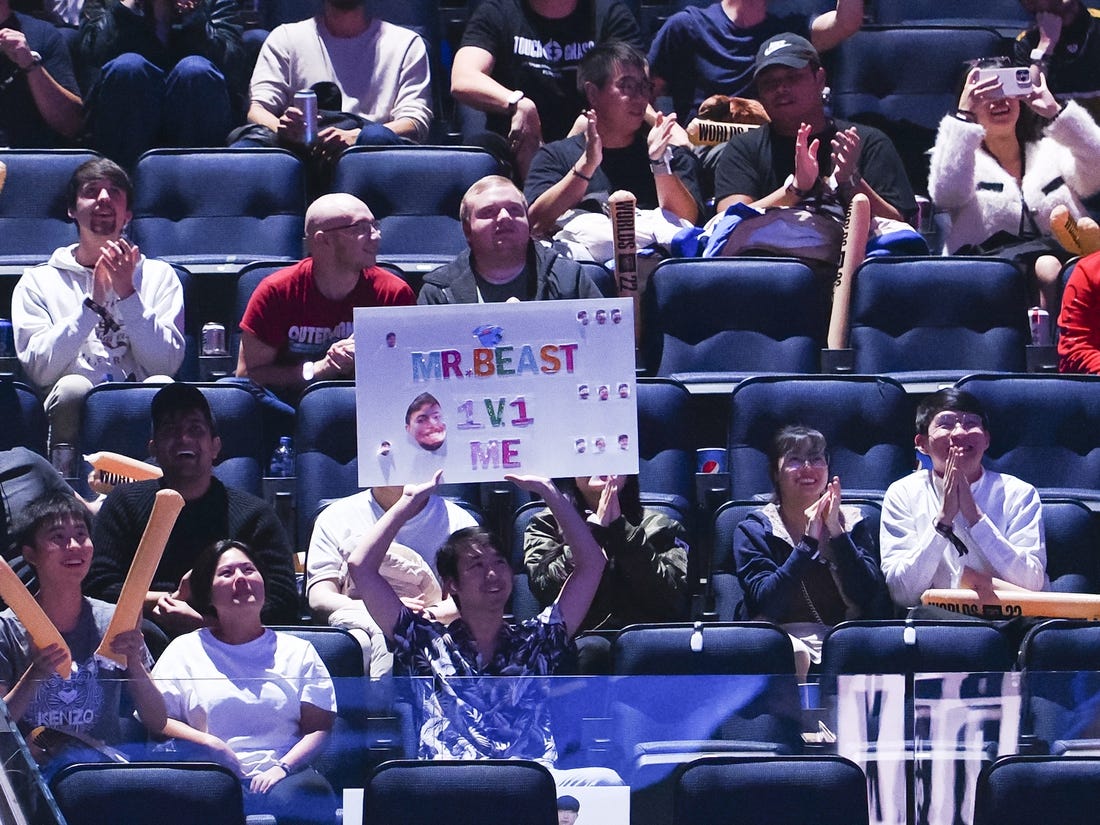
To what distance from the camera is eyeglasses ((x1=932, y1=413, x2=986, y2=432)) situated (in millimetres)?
5438

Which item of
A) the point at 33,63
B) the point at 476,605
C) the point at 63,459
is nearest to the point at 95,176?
the point at 63,459

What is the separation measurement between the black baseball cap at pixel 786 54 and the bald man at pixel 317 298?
1550 mm

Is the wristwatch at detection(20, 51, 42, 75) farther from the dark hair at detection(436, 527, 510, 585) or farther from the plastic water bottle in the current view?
the dark hair at detection(436, 527, 510, 585)

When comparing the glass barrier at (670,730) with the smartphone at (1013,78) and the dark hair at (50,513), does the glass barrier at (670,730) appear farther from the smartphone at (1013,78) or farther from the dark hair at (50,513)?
the smartphone at (1013,78)

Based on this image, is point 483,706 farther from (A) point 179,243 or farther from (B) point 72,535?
(A) point 179,243

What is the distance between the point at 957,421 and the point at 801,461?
45 cm

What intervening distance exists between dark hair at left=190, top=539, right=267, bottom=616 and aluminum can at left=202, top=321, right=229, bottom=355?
4.77 feet

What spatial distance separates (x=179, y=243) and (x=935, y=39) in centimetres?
294

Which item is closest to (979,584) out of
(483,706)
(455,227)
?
(483,706)

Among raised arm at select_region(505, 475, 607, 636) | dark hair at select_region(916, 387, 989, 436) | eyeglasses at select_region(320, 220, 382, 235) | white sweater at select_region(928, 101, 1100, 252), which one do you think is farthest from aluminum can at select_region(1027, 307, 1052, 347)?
raised arm at select_region(505, 475, 607, 636)

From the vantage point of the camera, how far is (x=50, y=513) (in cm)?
480

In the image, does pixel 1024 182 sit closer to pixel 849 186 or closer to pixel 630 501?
pixel 849 186

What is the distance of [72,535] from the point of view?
4.75 metres

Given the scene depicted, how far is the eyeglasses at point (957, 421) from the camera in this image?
17.8 feet
